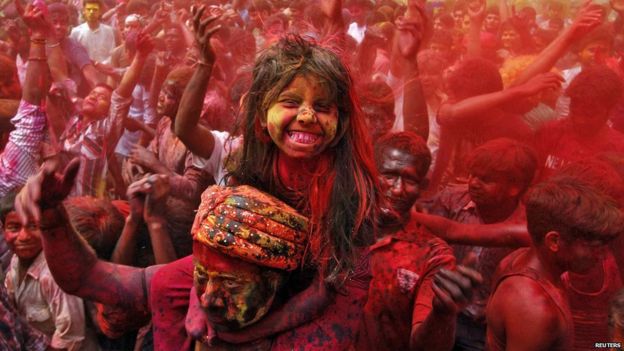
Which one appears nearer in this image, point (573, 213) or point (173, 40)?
point (573, 213)

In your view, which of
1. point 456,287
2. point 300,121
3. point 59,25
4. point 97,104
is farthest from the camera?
point 59,25

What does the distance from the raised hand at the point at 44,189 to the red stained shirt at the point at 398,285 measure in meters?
1.22

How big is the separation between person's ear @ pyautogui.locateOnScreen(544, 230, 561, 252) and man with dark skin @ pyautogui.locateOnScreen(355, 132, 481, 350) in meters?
0.37

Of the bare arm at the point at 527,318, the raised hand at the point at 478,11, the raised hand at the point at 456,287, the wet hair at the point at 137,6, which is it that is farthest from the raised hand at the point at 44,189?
the wet hair at the point at 137,6

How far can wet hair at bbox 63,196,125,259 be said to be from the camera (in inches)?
155

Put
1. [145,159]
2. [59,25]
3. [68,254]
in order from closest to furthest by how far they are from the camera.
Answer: [68,254]
[145,159]
[59,25]

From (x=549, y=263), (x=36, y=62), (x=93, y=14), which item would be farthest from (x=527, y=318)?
(x=93, y=14)

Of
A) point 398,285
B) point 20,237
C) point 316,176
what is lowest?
point 20,237

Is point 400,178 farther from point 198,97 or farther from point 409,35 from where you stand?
point 409,35

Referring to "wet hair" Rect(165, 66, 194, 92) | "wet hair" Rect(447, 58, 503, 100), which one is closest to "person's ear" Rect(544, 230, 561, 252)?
"wet hair" Rect(447, 58, 503, 100)

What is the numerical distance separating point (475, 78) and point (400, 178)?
99 centimetres

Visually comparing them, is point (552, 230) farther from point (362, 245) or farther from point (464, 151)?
point (464, 151)

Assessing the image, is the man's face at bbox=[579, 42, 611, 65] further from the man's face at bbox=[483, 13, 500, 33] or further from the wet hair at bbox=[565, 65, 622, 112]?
the man's face at bbox=[483, 13, 500, 33]

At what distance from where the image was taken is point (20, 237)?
13.1 feet
